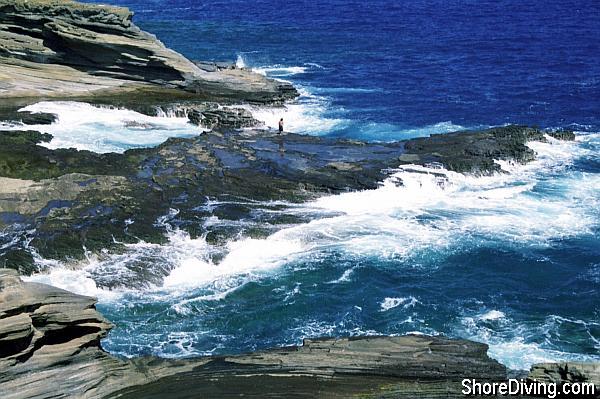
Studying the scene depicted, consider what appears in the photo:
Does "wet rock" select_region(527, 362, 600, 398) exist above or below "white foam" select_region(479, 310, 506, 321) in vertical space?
above

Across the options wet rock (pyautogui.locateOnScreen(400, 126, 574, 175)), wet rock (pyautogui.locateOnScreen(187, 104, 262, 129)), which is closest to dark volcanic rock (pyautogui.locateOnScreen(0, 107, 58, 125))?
wet rock (pyautogui.locateOnScreen(187, 104, 262, 129))

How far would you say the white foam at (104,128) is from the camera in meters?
61.3

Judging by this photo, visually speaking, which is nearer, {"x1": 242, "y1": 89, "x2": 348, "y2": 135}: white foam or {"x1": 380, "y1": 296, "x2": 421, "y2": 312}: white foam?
{"x1": 380, "y1": 296, "x2": 421, "y2": 312}: white foam

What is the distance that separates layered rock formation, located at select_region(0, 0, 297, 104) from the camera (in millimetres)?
71750

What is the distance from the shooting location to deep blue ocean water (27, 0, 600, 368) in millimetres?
37969

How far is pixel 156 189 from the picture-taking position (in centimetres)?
4991

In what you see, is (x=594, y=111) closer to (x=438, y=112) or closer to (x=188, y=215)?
(x=438, y=112)

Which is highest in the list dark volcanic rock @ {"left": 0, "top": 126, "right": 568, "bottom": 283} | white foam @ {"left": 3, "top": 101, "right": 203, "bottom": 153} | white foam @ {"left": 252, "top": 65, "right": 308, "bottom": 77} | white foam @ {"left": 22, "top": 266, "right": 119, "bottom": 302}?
white foam @ {"left": 252, "top": 65, "right": 308, "bottom": 77}

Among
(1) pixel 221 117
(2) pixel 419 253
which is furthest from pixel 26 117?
(2) pixel 419 253

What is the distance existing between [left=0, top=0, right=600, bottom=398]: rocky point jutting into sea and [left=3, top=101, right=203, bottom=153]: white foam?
1.10m

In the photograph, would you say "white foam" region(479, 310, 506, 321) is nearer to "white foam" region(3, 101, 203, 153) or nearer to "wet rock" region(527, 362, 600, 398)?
"wet rock" region(527, 362, 600, 398)

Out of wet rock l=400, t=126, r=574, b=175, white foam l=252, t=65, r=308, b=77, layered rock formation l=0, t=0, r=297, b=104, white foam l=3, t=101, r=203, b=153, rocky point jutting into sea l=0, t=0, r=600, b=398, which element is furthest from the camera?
white foam l=252, t=65, r=308, b=77

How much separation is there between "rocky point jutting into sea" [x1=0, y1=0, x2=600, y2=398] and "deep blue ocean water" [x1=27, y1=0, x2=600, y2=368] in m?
1.76

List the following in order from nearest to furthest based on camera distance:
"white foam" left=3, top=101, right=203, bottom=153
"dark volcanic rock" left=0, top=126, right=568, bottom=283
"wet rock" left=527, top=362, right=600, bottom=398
Result: "wet rock" left=527, top=362, right=600, bottom=398
"dark volcanic rock" left=0, top=126, right=568, bottom=283
"white foam" left=3, top=101, right=203, bottom=153
